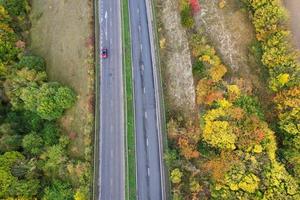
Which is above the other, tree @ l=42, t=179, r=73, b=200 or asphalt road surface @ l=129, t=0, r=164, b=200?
asphalt road surface @ l=129, t=0, r=164, b=200

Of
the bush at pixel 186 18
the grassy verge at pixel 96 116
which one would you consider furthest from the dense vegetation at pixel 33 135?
the bush at pixel 186 18

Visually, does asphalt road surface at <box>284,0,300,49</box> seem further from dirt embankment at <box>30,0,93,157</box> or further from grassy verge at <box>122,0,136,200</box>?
dirt embankment at <box>30,0,93,157</box>

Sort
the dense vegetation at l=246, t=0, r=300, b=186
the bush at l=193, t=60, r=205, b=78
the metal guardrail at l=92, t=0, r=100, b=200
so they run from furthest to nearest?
the metal guardrail at l=92, t=0, r=100, b=200, the bush at l=193, t=60, r=205, b=78, the dense vegetation at l=246, t=0, r=300, b=186

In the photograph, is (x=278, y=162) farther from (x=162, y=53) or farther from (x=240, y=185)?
(x=162, y=53)

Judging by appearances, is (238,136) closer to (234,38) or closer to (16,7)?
(234,38)

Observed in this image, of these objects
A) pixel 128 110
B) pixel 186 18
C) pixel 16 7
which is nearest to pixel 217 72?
pixel 186 18

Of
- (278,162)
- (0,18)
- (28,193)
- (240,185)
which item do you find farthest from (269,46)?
(0,18)

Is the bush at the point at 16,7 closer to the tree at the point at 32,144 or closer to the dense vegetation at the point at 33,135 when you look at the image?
the dense vegetation at the point at 33,135

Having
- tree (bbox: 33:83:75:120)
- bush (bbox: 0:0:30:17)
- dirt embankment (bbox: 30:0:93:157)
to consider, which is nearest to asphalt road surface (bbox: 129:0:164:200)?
dirt embankment (bbox: 30:0:93:157)
